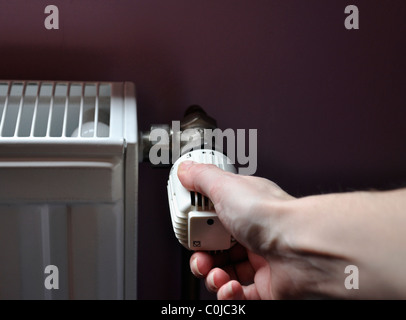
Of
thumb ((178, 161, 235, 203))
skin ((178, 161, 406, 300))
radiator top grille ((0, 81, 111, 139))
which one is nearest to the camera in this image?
skin ((178, 161, 406, 300))

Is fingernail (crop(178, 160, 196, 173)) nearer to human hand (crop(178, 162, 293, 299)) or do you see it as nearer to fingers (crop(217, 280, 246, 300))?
human hand (crop(178, 162, 293, 299))

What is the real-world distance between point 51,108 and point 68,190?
100 millimetres

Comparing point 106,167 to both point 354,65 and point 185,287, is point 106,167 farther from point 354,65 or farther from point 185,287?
point 354,65

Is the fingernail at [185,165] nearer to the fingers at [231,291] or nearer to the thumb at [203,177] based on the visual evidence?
the thumb at [203,177]

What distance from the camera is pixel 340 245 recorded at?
41 centimetres

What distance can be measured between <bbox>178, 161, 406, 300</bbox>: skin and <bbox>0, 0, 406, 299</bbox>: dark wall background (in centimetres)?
20

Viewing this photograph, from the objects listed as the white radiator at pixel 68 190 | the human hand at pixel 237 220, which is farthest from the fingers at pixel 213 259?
the white radiator at pixel 68 190

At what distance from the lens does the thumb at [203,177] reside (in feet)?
1.65

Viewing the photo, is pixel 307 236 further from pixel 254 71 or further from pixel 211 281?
pixel 254 71

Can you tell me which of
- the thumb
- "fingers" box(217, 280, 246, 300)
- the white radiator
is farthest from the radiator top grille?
"fingers" box(217, 280, 246, 300)

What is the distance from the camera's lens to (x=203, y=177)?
0.52 m

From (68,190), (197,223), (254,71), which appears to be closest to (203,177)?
(197,223)

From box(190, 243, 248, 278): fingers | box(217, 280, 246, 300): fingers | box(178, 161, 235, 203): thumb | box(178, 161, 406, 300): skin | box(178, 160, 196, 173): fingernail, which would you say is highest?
box(178, 160, 196, 173): fingernail

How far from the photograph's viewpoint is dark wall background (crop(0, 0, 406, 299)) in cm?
69
